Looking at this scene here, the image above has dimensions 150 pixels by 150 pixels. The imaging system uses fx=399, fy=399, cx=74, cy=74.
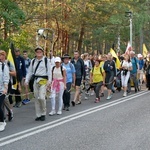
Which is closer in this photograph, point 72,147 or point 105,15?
point 72,147

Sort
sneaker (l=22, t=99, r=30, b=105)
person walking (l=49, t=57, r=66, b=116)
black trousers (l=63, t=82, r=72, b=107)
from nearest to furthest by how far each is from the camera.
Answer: person walking (l=49, t=57, r=66, b=116) < black trousers (l=63, t=82, r=72, b=107) < sneaker (l=22, t=99, r=30, b=105)

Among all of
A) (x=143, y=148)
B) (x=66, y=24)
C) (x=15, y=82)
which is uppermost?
(x=66, y=24)

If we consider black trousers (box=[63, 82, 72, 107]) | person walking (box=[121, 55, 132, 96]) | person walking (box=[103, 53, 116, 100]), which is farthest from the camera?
person walking (box=[121, 55, 132, 96])

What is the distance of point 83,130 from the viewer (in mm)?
8602

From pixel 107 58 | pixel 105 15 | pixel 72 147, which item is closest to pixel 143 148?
pixel 72 147

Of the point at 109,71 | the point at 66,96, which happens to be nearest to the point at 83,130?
the point at 66,96

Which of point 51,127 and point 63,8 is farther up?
point 63,8

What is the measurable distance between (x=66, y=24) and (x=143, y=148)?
1950 cm

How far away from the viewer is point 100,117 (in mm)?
10375

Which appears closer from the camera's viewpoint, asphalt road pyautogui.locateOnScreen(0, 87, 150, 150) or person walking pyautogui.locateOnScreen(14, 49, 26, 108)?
asphalt road pyautogui.locateOnScreen(0, 87, 150, 150)

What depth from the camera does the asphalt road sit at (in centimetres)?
726

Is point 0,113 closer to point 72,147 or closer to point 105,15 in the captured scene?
point 72,147

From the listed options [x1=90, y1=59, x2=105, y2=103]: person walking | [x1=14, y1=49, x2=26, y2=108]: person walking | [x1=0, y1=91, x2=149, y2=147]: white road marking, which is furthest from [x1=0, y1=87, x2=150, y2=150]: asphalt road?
[x1=90, y1=59, x2=105, y2=103]: person walking

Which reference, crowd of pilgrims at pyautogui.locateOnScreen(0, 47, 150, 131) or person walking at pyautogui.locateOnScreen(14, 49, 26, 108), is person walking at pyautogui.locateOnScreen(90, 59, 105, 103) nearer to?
crowd of pilgrims at pyautogui.locateOnScreen(0, 47, 150, 131)
